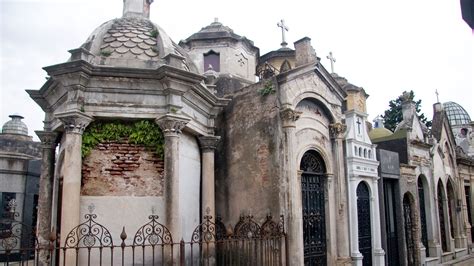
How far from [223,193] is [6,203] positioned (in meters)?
8.28

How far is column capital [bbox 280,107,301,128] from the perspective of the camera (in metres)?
8.80

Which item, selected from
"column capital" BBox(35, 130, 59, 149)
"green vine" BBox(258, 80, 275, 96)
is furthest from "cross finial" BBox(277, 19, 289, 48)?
"column capital" BBox(35, 130, 59, 149)

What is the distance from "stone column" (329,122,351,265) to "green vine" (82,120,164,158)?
4.88 metres

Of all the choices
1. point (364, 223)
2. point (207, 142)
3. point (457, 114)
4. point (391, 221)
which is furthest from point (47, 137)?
point (457, 114)

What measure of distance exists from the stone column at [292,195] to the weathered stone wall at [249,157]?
186 millimetres

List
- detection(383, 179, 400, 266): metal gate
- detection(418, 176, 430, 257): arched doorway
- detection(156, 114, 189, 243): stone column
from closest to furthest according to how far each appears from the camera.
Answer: detection(156, 114, 189, 243): stone column → detection(383, 179, 400, 266): metal gate → detection(418, 176, 430, 257): arched doorway

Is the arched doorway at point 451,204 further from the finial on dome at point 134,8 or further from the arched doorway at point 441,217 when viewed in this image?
the finial on dome at point 134,8

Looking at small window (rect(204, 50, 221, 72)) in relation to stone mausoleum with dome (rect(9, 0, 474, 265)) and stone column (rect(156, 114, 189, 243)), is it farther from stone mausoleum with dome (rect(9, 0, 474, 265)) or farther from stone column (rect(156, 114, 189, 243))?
stone column (rect(156, 114, 189, 243))

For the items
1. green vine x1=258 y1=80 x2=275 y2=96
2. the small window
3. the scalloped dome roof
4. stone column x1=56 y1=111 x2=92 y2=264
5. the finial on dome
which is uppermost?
the scalloped dome roof

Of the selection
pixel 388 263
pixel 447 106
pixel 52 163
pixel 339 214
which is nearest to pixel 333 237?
pixel 339 214

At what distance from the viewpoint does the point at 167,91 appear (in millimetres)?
7699

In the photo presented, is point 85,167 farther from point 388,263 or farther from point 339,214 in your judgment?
point 388,263

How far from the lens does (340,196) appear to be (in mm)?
10188

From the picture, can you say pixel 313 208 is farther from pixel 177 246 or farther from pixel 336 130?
pixel 177 246
